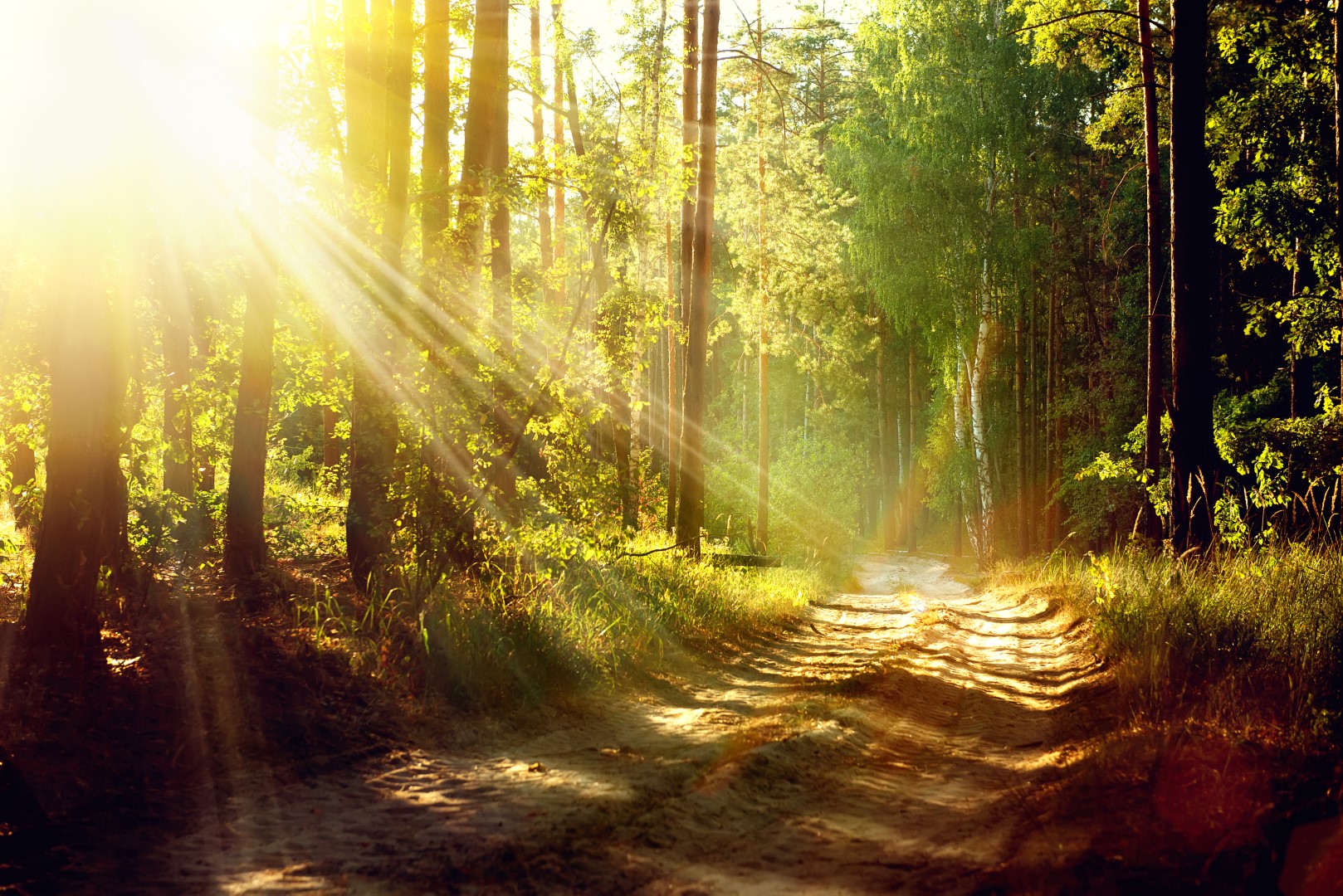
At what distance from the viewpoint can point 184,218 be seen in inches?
298

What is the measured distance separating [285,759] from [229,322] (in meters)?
7.46

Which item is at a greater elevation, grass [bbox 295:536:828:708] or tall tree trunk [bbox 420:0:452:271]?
tall tree trunk [bbox 420:0:452:271]

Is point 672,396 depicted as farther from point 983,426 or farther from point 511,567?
point 511,567

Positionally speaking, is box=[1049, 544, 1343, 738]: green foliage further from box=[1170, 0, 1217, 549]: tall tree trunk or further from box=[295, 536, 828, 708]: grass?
box=[295, 536, 828, 708]: grass

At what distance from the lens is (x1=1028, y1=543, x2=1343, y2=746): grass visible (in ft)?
15.1

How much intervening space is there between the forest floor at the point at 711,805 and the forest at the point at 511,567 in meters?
0.03

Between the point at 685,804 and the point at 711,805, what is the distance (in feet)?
0.42

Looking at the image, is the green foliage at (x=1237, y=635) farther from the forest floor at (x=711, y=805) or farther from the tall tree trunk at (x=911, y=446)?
the tall tree trunk at (x=911, y=446)

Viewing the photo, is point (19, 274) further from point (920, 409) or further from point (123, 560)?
point (920, 409)

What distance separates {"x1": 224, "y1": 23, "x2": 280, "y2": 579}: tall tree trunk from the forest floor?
12.1 feet

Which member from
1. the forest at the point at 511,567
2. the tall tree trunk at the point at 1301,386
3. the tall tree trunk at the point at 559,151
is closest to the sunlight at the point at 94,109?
the forest at the point at 511,567

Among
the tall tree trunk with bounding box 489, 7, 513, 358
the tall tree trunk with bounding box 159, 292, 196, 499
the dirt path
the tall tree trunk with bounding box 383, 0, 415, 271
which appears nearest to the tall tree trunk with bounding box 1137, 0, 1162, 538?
the dirt path

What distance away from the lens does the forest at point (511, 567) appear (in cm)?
375

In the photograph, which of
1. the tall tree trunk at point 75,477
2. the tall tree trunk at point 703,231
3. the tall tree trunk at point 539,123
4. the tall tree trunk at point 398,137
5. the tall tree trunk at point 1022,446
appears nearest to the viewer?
the tall tree trunk at point 75,477
